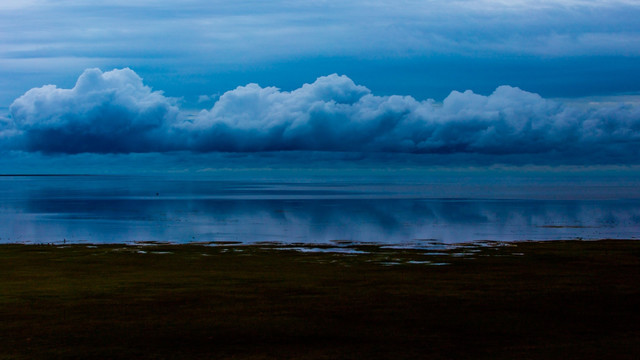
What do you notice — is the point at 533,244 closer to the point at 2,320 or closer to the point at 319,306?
the point at 319,306

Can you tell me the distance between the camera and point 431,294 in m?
24.9

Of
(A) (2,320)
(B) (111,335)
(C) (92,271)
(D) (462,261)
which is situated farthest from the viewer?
(D) (462,261)

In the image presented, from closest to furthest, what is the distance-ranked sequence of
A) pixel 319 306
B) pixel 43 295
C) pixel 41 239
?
pixel 319 306
pixel 43 295
pixel 41 239

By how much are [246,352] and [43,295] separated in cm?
1085

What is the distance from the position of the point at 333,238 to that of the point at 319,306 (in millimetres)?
33271

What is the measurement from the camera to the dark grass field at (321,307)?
17141 mm

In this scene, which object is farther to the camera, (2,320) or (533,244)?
(533,244)

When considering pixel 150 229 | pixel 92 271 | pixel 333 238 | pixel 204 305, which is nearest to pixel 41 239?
pixel 150 229

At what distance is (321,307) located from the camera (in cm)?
2248

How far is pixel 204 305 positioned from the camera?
22.7m

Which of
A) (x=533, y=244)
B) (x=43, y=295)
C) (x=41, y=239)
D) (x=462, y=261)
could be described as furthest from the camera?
(x=41, y=239)

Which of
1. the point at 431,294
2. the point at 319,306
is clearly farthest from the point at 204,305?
the point at 431,294

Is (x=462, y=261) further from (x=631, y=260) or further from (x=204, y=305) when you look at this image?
(x=204, y=305)

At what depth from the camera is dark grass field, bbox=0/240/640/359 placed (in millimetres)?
17141
